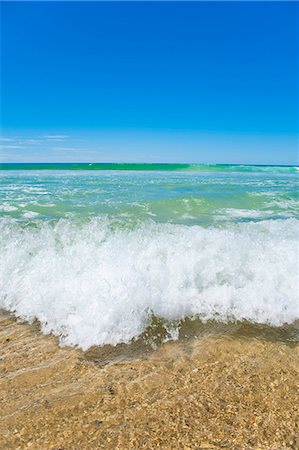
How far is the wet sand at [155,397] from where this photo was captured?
238cm

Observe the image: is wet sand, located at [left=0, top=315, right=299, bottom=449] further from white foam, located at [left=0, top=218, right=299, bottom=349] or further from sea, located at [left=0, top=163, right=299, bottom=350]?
white foam, located at [left=0, top=218, right=299, bottom=349]

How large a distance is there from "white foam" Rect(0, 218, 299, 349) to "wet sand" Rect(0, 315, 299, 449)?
569 millimetres

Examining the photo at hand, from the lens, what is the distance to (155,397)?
9.14 ft

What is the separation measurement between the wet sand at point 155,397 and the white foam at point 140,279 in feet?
1.87

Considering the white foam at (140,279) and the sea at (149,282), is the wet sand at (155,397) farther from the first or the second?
the white foam at (140,279)

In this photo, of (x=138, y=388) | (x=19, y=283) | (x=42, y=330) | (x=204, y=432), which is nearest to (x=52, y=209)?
(x=19, y=283)

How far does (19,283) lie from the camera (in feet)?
16.4

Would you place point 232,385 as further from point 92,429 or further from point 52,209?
point 52,209

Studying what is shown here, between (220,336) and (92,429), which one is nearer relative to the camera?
(92,429)

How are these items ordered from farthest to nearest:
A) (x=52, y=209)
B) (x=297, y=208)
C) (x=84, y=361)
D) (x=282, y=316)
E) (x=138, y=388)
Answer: (x=297, y=208) → (x=52, y=209) → (x=282, y=316) → (x=84, y=361) → (x=138, y=388)

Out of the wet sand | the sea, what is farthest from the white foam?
the wet sand

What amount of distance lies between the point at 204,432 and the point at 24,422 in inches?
55.1

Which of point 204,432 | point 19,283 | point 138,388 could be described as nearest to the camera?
point 204,432

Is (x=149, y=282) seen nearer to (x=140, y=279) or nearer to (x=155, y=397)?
(x=140, y=279)
